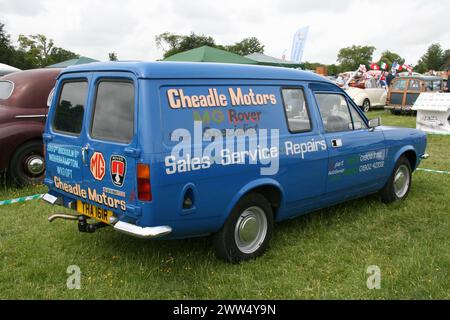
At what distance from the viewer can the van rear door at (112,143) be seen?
3322 mm

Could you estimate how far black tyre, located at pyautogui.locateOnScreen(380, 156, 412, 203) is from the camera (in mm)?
5805

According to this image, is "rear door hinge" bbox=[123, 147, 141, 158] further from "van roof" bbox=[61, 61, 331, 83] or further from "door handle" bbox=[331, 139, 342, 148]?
"door handle" bbox=[331, 139, 342, 148]

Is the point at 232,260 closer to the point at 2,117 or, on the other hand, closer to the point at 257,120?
the point at 257,120

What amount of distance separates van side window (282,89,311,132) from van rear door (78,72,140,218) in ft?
5.41

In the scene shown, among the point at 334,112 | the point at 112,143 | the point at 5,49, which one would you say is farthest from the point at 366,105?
the point at 5,49

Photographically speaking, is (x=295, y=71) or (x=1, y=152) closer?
(x=295, y=71)

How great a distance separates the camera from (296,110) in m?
4.40

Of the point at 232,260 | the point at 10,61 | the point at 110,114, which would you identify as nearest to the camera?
the point at 110,114

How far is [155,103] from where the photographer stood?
3.27 metres

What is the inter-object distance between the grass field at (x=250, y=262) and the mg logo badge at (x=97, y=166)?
92cm

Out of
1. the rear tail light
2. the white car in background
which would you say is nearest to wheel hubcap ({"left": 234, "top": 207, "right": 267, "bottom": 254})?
the rear tail light

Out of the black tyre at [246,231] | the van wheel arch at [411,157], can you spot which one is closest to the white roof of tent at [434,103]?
the van wheel arch at [411,157]
